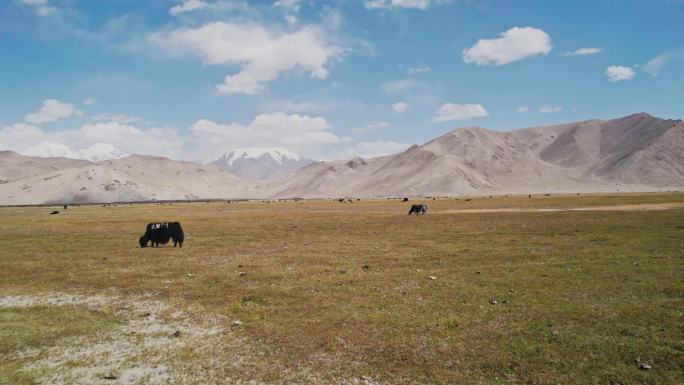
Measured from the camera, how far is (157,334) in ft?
38.1

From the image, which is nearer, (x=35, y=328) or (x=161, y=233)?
(x=35, y=328)

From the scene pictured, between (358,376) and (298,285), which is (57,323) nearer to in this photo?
(298,285)

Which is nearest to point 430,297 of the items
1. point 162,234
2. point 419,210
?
point 162,234

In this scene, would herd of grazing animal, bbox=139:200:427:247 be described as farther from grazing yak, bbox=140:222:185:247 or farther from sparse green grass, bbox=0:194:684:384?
sparse green grass, bbox=0:194:684:384

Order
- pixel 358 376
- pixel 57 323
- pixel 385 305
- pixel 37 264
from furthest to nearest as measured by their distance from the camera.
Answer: pixel 37 264 → pixel 385 305 → pixel 57 323 → pixel 358 376

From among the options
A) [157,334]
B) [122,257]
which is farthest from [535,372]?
[122,257]

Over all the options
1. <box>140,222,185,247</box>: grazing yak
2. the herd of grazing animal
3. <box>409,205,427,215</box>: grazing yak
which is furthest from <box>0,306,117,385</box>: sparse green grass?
<box>409,205,427,215</box>: grazing yak

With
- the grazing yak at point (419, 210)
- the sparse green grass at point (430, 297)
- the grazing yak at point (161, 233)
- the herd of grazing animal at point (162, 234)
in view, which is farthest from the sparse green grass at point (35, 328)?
the grazing yak at point (419, 210)

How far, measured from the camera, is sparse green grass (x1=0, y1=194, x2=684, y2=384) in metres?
9.19

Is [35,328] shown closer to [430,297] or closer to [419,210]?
[430,297]

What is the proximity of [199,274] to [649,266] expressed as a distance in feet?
65.8

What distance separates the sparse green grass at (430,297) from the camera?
9.19 m

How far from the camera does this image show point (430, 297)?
565 inches

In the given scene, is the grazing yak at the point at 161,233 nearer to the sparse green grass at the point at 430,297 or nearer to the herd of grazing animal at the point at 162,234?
the herd of grazing animal at the point at 162,234
